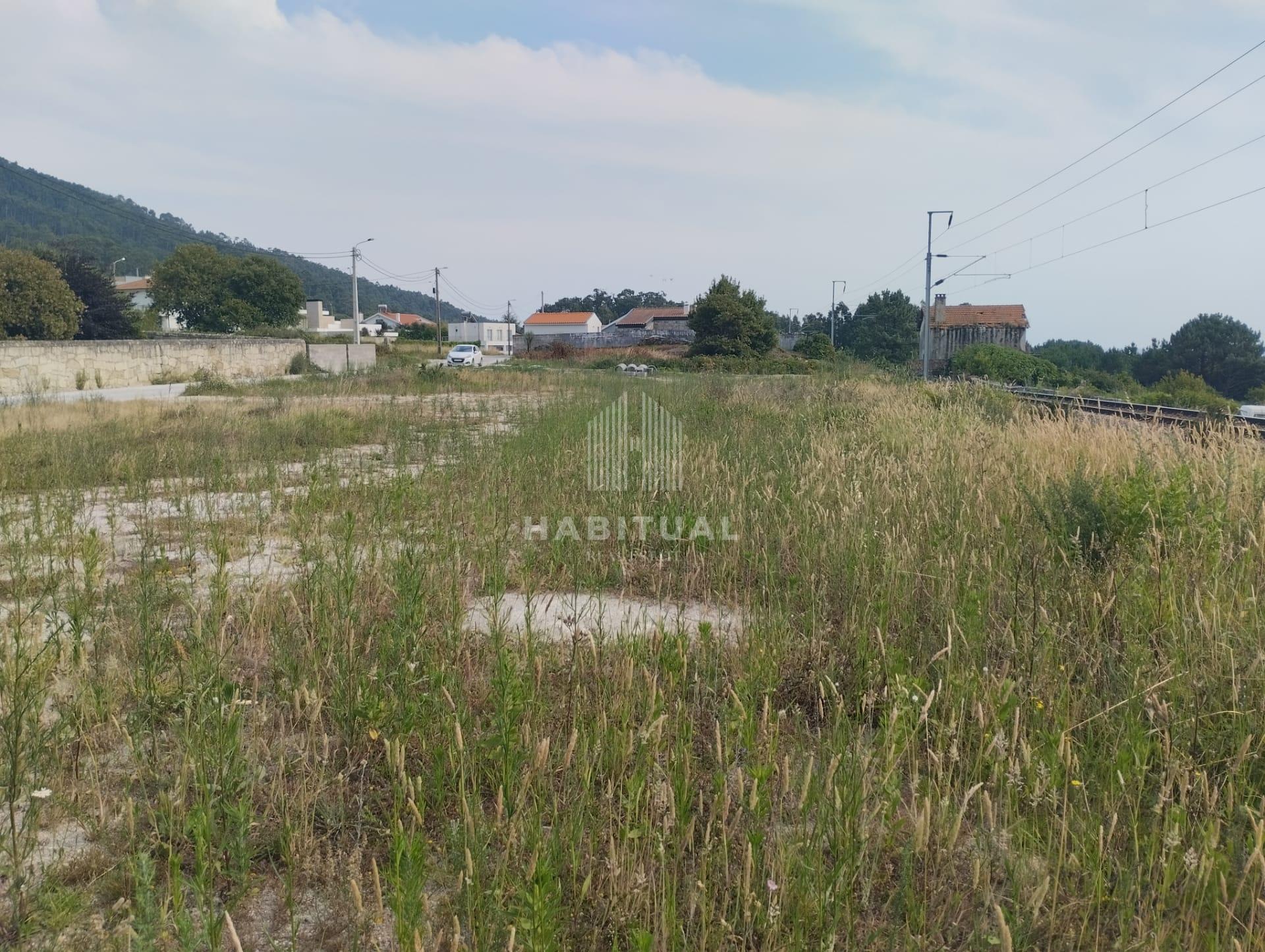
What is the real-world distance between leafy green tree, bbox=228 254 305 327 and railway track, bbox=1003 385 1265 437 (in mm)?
52761

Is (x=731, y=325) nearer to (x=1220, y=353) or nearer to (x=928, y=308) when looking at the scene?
(x=928, y=308)

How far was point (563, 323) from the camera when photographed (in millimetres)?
80750

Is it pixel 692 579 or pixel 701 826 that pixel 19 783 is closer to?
pixel 701 826

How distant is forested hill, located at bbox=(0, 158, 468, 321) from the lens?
102 m

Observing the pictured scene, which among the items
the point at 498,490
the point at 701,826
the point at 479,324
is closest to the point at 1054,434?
the point at 498,490

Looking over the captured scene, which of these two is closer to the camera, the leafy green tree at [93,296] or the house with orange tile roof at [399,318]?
the leafy green tree at [93,296]

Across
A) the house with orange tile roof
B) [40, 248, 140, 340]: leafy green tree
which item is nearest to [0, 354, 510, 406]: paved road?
[40, 248, 140, 340]: leafy green tree

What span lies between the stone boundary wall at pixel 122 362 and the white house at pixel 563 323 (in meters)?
52.1

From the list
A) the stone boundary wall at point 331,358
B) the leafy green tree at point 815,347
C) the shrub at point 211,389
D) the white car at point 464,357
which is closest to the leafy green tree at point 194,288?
the white car at point 464,357

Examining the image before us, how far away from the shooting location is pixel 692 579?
406 centimetres

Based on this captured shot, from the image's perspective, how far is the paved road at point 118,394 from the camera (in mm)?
14366

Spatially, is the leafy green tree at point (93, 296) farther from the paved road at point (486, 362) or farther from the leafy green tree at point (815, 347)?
the leafy green tree at point (815, 347)

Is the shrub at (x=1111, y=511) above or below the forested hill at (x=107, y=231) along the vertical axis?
below

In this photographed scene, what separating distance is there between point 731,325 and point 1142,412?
1261 inches
